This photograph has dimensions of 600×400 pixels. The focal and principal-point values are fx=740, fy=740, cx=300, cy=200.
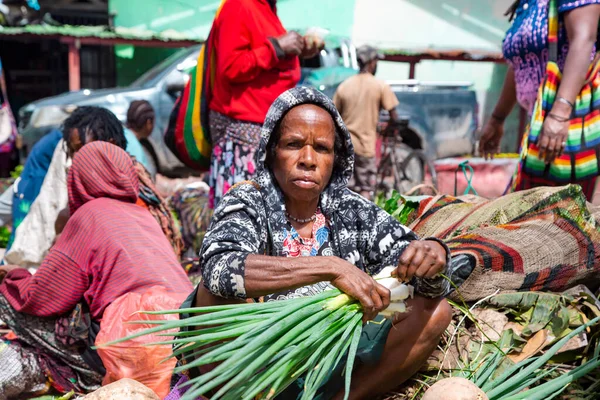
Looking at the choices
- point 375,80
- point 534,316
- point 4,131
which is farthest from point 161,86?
point 534,316

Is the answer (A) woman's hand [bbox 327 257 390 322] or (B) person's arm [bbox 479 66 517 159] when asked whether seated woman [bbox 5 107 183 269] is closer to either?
(B) person's arm [bbox 479 66 517 159]

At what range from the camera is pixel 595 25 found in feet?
11.5

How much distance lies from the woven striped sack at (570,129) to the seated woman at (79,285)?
185 cm

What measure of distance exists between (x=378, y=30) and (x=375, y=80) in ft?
25.4

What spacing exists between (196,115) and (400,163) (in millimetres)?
6008

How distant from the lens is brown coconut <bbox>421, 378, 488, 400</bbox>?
218 cm

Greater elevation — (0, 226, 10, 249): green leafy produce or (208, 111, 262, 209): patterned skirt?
(208, 111, 262, 209): patterned skirt

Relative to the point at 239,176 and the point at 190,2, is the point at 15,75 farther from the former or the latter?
the point at 239,176

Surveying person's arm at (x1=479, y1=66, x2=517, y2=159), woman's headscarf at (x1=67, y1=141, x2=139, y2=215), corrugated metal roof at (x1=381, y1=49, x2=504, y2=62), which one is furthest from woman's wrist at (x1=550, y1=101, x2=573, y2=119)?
A: corrugated metal roof at (x1=381, y1=49, x2=504, y2=62)

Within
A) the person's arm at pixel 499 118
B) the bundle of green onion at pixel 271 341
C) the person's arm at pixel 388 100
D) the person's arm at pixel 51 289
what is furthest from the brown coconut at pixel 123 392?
the person's arm at pixel 388 100

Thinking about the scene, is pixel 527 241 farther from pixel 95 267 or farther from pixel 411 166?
pixel 411 166

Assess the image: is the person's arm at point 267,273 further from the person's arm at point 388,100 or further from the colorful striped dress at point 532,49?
the person's arm at point 388,100

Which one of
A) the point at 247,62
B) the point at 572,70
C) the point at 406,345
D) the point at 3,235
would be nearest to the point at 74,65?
the point at 3,235

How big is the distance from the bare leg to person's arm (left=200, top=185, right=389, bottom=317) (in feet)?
0.91
